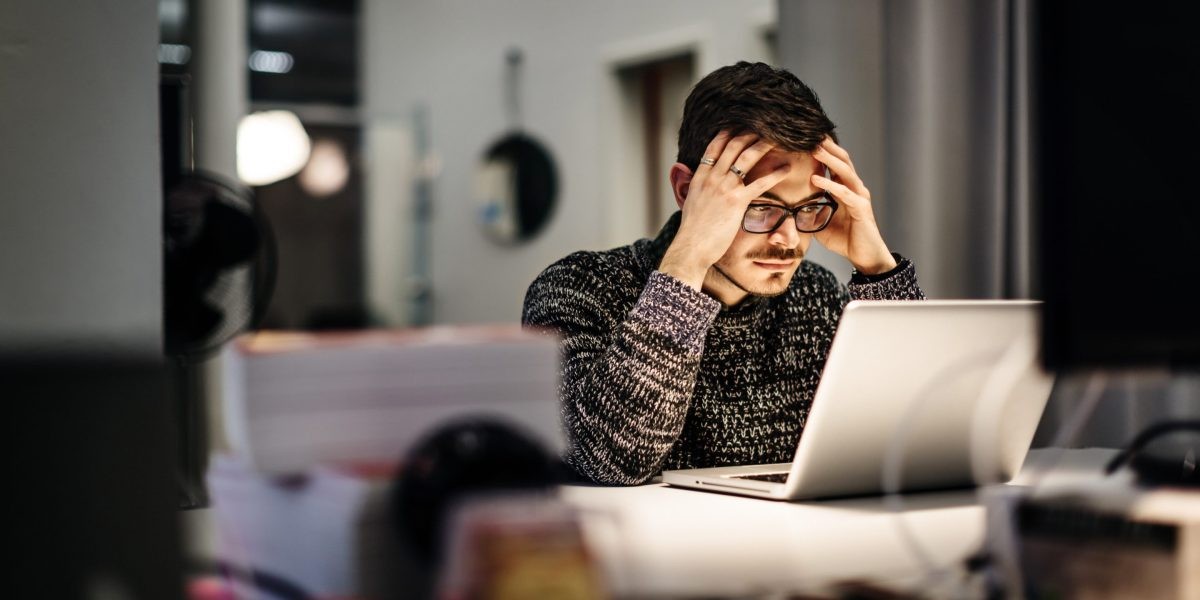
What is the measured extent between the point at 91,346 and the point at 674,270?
0.88 meters

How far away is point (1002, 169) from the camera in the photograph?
2316mm

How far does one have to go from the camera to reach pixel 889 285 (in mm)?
1738

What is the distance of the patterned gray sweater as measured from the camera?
1440 millimetres

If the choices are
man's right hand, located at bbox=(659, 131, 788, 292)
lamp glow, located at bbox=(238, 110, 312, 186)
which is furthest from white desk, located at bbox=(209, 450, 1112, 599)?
lamp glow, located at bbox=(238, 110, 312, 186)

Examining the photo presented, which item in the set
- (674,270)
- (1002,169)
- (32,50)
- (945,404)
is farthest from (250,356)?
(1002,169)

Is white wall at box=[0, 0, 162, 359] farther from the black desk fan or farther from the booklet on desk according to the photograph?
the black desk fan

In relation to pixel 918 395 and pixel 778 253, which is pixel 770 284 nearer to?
pixel 778 253

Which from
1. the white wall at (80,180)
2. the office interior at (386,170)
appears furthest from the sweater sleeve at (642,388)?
the white wall at (80,180)

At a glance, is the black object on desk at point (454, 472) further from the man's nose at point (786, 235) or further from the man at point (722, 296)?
the man's nose at point (786, 235)

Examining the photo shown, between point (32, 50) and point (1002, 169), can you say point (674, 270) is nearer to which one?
point (32, 50)

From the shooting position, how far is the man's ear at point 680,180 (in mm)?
1789

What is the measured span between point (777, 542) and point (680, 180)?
95 cm

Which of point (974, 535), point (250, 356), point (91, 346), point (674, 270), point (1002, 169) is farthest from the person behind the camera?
point (1002, 169)

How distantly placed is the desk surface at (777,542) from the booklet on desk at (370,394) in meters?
0.09
